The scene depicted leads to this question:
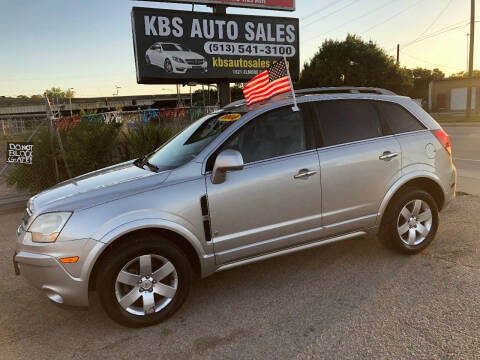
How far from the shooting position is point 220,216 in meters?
3.18

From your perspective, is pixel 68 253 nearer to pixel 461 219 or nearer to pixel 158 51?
pixel 461 219

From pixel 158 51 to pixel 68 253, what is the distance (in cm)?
879

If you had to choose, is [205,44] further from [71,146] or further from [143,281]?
[143,281]

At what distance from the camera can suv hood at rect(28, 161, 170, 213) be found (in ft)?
9.67

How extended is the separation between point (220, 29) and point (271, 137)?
842 cm

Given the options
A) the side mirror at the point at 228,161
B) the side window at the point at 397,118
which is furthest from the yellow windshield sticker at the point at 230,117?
the side window at the point at 397,118

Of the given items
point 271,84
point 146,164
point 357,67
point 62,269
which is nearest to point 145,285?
point 62,269

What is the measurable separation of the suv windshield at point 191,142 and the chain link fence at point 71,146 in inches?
174

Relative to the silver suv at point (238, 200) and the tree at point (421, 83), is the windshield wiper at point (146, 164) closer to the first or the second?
the silver suv at point (238, 200)

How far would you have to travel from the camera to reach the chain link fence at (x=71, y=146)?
7.72 m

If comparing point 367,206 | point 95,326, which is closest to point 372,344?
point 367,206

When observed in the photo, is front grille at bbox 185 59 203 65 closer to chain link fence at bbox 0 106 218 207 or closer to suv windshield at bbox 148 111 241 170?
chain link fence at bbox 0 106 218 207

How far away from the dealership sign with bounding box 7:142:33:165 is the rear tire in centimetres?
618

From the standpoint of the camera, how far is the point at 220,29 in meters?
10.9
